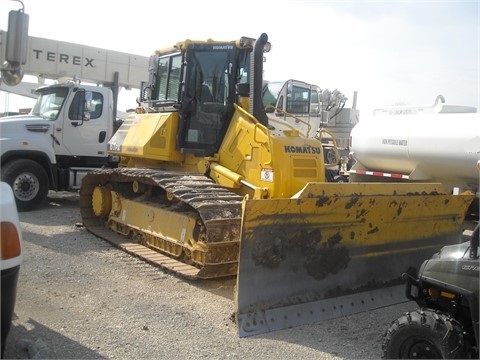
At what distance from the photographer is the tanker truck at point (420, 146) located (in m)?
7.68

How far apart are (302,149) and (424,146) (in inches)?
109

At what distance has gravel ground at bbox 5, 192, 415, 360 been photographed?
3.77 metres

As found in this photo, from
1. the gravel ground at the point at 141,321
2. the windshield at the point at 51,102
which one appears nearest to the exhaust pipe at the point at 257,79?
the gravel ground at the point at 141,321

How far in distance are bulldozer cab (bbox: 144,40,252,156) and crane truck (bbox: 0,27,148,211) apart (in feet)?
13.5

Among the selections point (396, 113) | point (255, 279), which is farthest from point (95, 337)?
point (396, 113)

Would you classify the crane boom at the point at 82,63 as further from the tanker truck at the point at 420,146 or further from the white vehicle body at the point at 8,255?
the white vehicle body at the point at 8,255

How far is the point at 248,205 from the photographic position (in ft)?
14.0

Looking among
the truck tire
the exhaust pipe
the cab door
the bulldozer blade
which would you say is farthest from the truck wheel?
the truck tire

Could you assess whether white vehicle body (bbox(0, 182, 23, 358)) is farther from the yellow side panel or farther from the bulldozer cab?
the yellow side panel

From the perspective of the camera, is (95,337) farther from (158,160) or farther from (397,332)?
(158,160)

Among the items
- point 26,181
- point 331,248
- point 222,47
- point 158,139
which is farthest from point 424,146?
point 26,181

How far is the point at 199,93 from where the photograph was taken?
6910mm

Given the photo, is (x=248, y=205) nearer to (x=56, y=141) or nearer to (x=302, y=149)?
(x=302, y=149)

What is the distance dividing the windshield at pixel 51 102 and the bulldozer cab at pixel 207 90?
4616 millimetres
